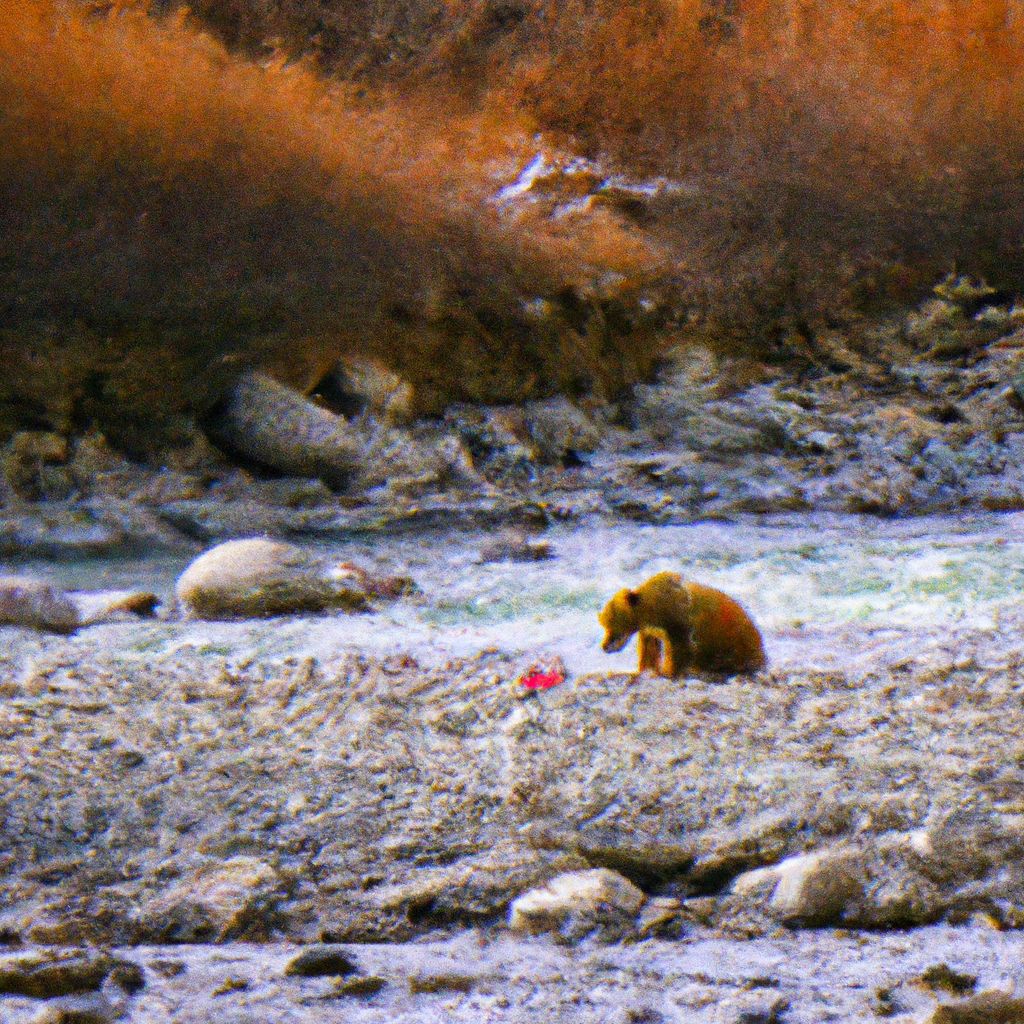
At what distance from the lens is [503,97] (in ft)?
15.9

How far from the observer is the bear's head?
237cm

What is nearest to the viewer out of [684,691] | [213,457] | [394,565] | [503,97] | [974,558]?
[684,691]

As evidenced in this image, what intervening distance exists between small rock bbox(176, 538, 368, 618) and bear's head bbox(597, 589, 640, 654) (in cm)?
84

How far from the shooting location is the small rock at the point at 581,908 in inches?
64.4

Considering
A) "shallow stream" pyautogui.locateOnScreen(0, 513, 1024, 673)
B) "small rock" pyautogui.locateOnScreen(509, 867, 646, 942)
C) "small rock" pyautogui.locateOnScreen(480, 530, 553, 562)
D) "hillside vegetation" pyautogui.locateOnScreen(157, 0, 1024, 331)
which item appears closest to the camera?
"small rock" pyautogui.locateOnScreen(509, 867, 646, 942)

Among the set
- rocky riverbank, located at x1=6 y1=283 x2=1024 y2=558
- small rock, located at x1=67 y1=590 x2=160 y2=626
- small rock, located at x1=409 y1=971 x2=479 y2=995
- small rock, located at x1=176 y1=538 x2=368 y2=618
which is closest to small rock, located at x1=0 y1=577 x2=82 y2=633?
small rock, located at x1=67 y1=590 x2=160 y2=626

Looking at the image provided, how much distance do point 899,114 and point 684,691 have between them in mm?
3804

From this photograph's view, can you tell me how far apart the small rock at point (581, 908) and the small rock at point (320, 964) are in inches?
9.6

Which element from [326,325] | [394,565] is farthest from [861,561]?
[326,325]

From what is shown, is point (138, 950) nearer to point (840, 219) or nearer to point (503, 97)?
point (503, 97)

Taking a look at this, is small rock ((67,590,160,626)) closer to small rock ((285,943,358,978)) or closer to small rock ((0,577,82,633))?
small rock ((0,577,82,633))

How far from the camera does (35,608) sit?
109 inches

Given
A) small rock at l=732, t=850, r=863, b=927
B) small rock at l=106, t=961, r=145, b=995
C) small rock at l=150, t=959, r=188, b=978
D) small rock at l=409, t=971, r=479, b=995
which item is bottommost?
small rock at l=150, t=959, r=188, b=978

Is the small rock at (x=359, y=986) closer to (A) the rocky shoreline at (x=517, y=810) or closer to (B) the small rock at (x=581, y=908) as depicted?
(A) the rocky shoreline at (x=517, y=810)
